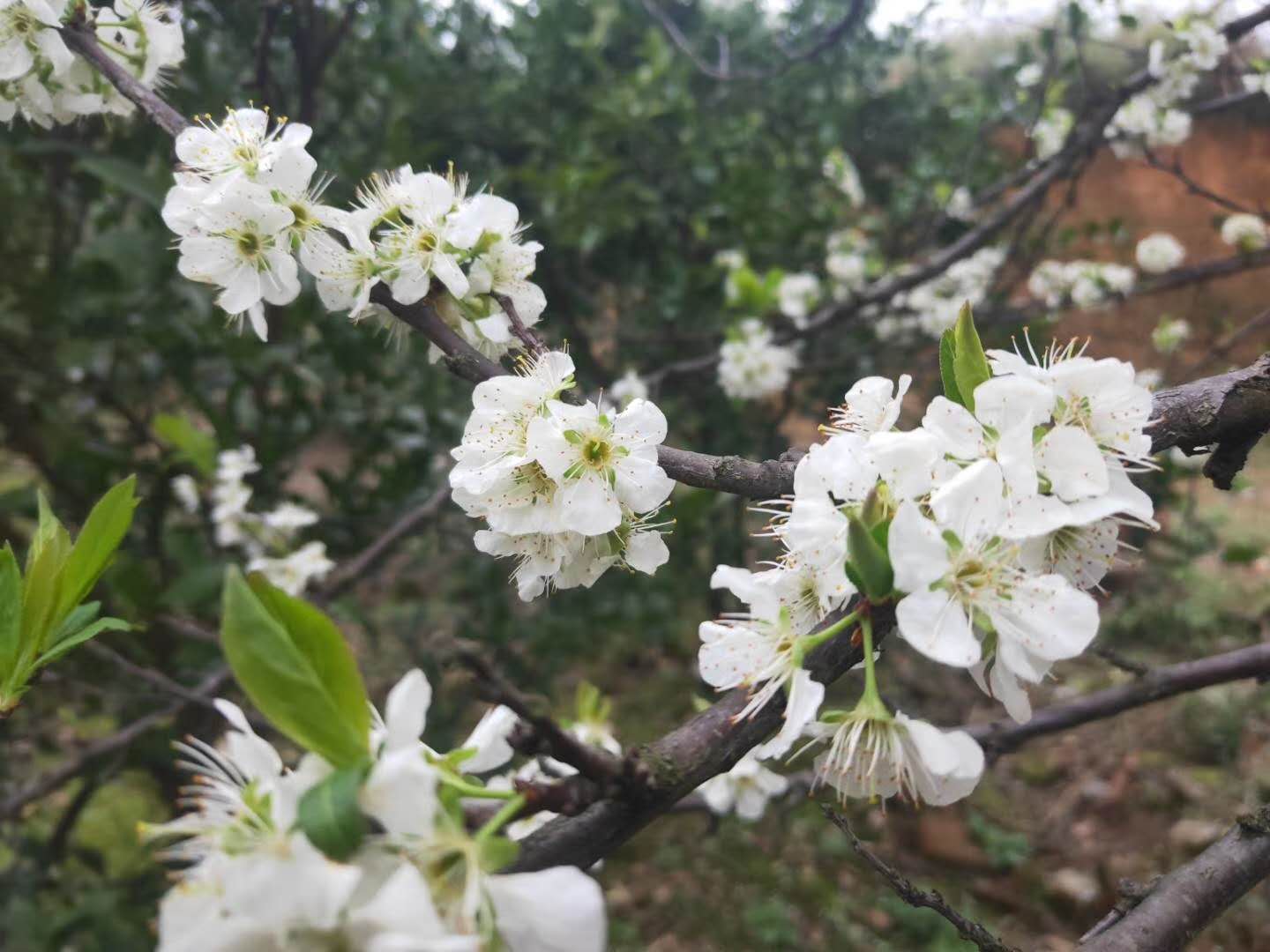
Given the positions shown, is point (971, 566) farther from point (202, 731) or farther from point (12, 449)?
point (12, 449)

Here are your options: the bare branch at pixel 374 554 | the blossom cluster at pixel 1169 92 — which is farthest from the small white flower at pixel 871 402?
the blossom cluster at pixel 1169 92

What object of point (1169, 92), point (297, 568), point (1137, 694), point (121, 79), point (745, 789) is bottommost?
point (745, 789)

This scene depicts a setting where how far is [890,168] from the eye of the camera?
3.84 metres

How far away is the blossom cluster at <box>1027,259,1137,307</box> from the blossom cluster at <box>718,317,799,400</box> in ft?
3.06

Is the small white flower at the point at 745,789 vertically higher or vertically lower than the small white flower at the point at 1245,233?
lower

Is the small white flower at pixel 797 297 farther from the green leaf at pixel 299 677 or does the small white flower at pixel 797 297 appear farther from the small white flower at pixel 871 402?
the green leaf at pixel 299 677

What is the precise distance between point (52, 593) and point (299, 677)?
384mm

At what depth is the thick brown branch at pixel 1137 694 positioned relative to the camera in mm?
956

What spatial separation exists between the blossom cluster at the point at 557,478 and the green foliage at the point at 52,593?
0.28 metres

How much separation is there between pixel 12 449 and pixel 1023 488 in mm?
2607

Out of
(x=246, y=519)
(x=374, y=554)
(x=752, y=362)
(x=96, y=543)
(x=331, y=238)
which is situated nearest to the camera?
(x=96, y=543)

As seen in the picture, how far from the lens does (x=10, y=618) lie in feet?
2.15

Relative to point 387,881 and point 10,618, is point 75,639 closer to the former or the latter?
point 10,618

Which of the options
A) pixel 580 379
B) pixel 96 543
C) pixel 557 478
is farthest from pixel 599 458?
pixel 580 379
